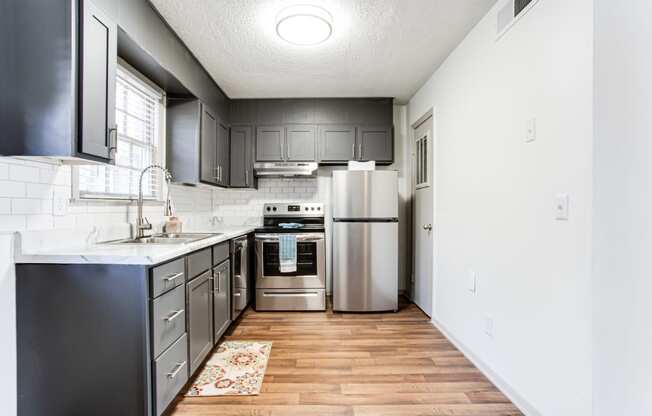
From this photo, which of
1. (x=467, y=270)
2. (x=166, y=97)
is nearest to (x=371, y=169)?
(x=467, y=270)

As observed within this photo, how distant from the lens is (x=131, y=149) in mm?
2514

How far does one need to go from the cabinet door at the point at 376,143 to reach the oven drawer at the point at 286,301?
1.72 metres

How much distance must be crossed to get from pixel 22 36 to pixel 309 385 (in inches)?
91.6

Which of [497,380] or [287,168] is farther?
[287,168]

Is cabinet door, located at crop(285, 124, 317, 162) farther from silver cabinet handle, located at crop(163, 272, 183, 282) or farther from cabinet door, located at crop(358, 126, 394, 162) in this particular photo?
silver cabinet handle, located at crop(163, 272, 183, 282)

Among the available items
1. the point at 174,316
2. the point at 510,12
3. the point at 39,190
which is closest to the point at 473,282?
the point at 510,12

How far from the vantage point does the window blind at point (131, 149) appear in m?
2.09

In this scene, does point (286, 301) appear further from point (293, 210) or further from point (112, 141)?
point (112, 141)

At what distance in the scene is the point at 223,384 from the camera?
2129 millimetres

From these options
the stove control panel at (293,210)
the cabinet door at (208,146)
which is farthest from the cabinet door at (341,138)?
the cabinet door at (208,146)

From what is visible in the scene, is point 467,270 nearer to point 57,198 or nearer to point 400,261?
point 400,261

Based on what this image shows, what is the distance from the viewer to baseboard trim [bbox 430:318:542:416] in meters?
1.82

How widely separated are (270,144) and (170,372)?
2710 millimetres

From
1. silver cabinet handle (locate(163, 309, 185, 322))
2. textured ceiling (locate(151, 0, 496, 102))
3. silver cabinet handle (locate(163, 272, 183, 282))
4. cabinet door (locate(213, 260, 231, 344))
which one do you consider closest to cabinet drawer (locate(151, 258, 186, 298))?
silver cabinet handle (locate(163, 272, 183, 282))
